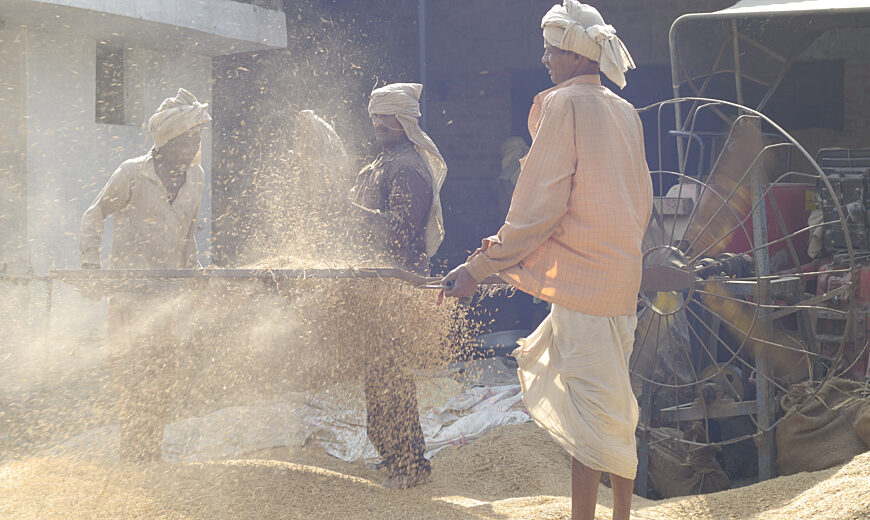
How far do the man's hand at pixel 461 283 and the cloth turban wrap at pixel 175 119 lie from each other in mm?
2233

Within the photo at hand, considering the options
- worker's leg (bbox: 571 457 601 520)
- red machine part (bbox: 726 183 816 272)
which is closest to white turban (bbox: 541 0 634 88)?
worker's leg (bbox: 571 457 601 520)

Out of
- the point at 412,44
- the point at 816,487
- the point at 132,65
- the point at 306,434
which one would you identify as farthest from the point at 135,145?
the point at 816,487

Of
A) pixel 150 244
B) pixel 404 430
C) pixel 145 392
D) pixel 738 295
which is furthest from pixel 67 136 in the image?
pixel 738 295

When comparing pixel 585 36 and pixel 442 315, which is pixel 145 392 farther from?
pixel 585 36

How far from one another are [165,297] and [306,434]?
63.6 inches

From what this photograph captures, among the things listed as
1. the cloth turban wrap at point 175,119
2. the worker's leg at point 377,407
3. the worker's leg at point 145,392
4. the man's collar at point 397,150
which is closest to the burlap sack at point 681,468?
the worker's leg at point 377,407

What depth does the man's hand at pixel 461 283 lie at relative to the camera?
11.1 ft

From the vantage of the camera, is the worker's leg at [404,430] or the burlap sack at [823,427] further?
the worker's leg at [404,430]

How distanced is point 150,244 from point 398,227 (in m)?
1.46

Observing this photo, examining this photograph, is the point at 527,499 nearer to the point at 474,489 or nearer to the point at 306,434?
the point at 474,489

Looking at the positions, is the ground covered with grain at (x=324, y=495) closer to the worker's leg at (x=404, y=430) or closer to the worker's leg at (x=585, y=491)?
the worker's leg at (x=404, y=430)

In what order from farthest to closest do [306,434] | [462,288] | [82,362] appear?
[82,362]
[306,434]
[462,288]

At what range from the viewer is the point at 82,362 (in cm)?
785

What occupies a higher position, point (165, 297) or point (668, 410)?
point (165, 297)
